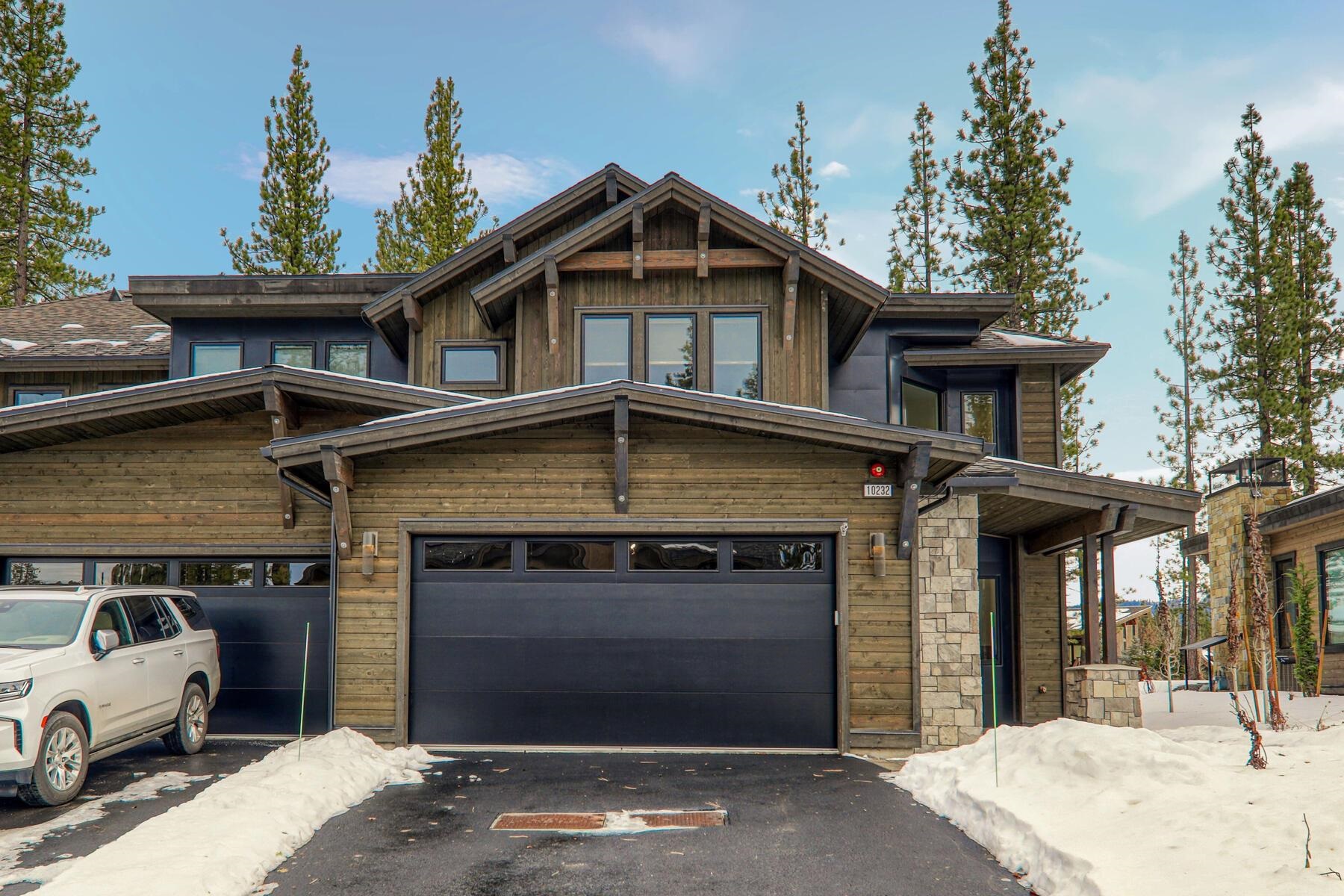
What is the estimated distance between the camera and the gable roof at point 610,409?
419 inches

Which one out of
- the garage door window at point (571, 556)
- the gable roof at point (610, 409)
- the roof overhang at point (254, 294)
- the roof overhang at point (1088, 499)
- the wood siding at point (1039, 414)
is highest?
the roof overhang at point (254, 294)

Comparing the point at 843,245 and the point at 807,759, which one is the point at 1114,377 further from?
the point at 807,759

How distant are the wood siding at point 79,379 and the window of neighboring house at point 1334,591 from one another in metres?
20.1

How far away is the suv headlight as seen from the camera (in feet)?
24.7

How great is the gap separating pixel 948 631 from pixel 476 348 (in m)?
8.16

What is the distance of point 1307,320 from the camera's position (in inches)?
1124

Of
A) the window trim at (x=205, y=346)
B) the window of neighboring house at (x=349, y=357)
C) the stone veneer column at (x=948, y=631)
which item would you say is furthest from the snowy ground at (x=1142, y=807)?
the window trim at (x=205, y=346)

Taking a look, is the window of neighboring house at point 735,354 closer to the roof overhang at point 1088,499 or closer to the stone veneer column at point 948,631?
the roof overhang at point 1088,499

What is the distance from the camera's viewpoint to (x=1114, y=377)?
31250 millimetres

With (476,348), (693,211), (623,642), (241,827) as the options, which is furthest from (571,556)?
(693,211)

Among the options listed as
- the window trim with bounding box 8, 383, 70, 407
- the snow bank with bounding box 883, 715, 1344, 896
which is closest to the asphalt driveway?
the snow bank with bounding box 883, 715, 1344, 896

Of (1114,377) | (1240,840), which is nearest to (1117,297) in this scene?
(1114,377)

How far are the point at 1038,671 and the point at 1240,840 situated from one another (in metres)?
10.7

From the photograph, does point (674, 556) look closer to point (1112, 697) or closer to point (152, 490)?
point (1112, 697)
